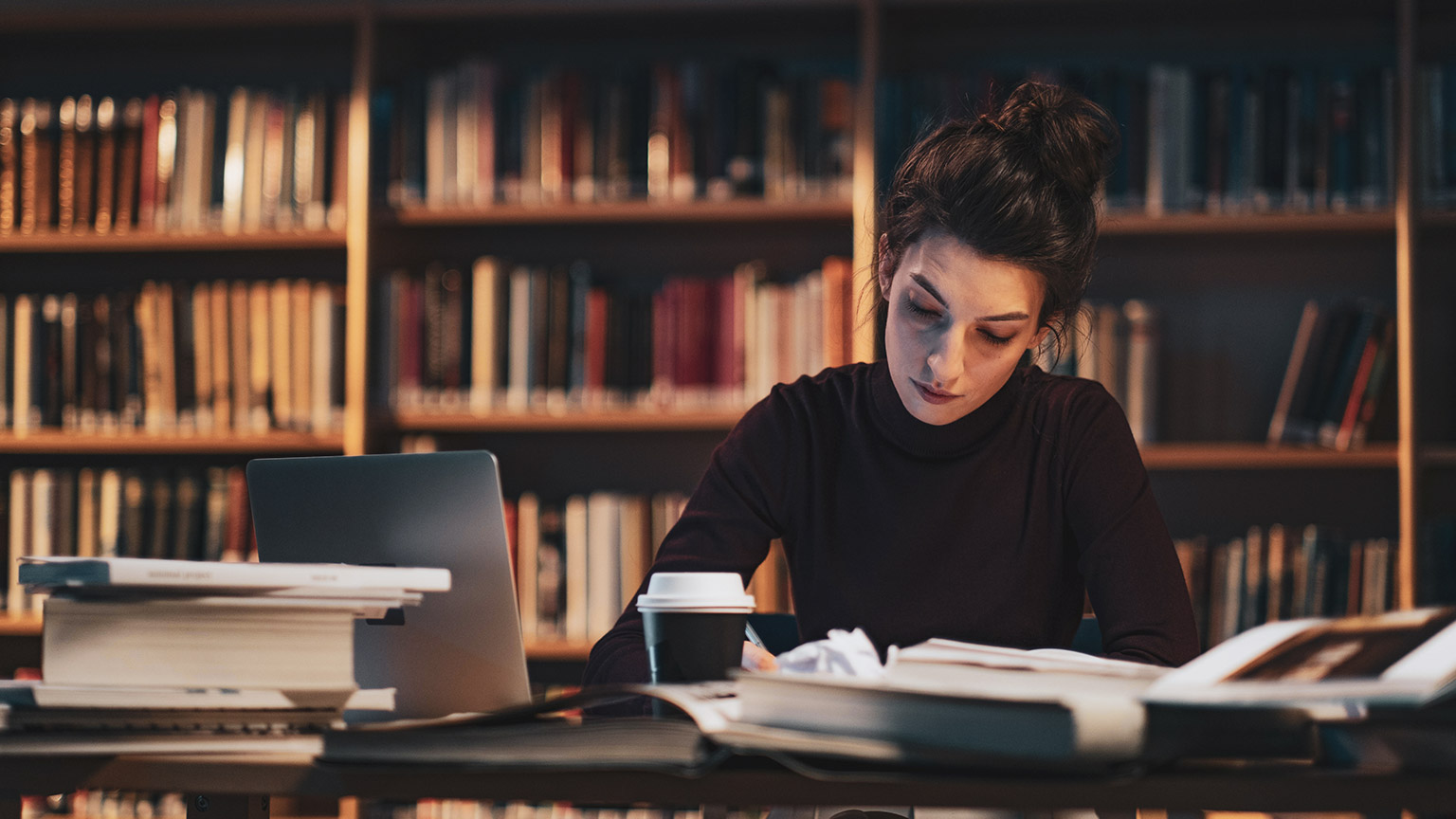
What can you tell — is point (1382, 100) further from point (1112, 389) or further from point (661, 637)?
point (661, 637)

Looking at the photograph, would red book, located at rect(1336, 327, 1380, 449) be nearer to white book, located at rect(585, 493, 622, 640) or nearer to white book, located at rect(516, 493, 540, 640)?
white book, located at rect(585, 493, 622, 640)

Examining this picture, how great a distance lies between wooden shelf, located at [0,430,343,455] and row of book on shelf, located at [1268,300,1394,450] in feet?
6.43

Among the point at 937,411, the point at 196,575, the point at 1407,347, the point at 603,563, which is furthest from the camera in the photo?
the point at 603,563

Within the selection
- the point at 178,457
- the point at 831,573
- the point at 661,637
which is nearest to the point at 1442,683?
the point at 661,637

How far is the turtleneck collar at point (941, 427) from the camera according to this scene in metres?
1.38

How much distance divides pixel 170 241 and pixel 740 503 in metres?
1.89

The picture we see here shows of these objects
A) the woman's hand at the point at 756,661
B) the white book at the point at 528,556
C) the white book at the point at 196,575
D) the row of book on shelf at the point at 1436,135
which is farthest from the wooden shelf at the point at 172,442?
the row of book on shelf at the point at 1436,135

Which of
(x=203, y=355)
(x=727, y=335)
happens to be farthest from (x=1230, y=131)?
(x=203, y=355)

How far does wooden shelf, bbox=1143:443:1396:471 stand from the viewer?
2.36 meters

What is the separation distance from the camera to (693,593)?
29.3 inches

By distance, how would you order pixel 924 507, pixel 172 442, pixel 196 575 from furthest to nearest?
pixel 172 442 → pixel 924 507 → pixel 196 575

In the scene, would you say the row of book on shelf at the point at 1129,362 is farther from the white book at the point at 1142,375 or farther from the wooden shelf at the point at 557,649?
Answer: the wooden shelf at the point at 557,649

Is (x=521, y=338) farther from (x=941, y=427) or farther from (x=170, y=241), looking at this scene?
(x=941, y=427)

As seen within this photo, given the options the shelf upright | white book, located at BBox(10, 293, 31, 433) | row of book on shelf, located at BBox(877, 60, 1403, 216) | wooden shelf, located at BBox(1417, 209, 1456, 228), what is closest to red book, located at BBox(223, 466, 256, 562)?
white book, located at BBox(10, 293, 31, 433)
